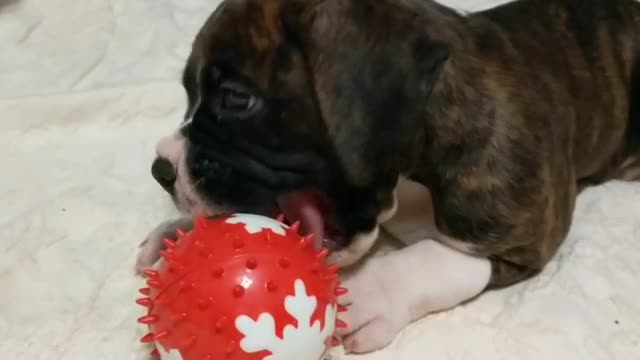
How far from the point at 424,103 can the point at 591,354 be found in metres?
0.50

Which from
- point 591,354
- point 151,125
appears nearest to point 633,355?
point 591,354

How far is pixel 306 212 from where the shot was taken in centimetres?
163

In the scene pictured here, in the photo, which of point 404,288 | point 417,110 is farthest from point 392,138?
point 404,288

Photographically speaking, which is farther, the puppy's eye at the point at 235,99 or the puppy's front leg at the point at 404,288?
the puppy's front leg at the point at 404,288

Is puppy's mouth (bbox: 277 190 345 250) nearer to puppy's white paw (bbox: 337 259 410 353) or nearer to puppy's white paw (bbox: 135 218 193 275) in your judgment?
puppy's white paw (bbox: 337 259 410 353)

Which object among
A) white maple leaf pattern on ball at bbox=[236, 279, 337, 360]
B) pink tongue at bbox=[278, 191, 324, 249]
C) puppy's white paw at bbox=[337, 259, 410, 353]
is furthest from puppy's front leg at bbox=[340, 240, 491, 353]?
white maple leaf pattern on ball at bbox=[236, 279, 337, 360]

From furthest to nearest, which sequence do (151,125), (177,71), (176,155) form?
(177,71), (151,125), (176,155)

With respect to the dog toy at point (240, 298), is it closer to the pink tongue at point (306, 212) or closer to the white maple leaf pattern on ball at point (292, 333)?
the white maple leaf pattern on ball at point (292, 333)

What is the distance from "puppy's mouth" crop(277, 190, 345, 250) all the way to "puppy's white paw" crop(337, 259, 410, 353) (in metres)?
0.09

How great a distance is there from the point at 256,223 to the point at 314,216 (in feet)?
0.57

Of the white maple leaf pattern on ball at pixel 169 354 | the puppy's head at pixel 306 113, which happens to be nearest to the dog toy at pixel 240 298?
the white maple leaf pattern on ball at pixel 169 354

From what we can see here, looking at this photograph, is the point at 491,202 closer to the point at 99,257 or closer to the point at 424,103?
the point at 424,103

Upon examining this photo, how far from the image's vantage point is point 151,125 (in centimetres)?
219

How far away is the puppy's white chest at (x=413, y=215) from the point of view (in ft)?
5.79
